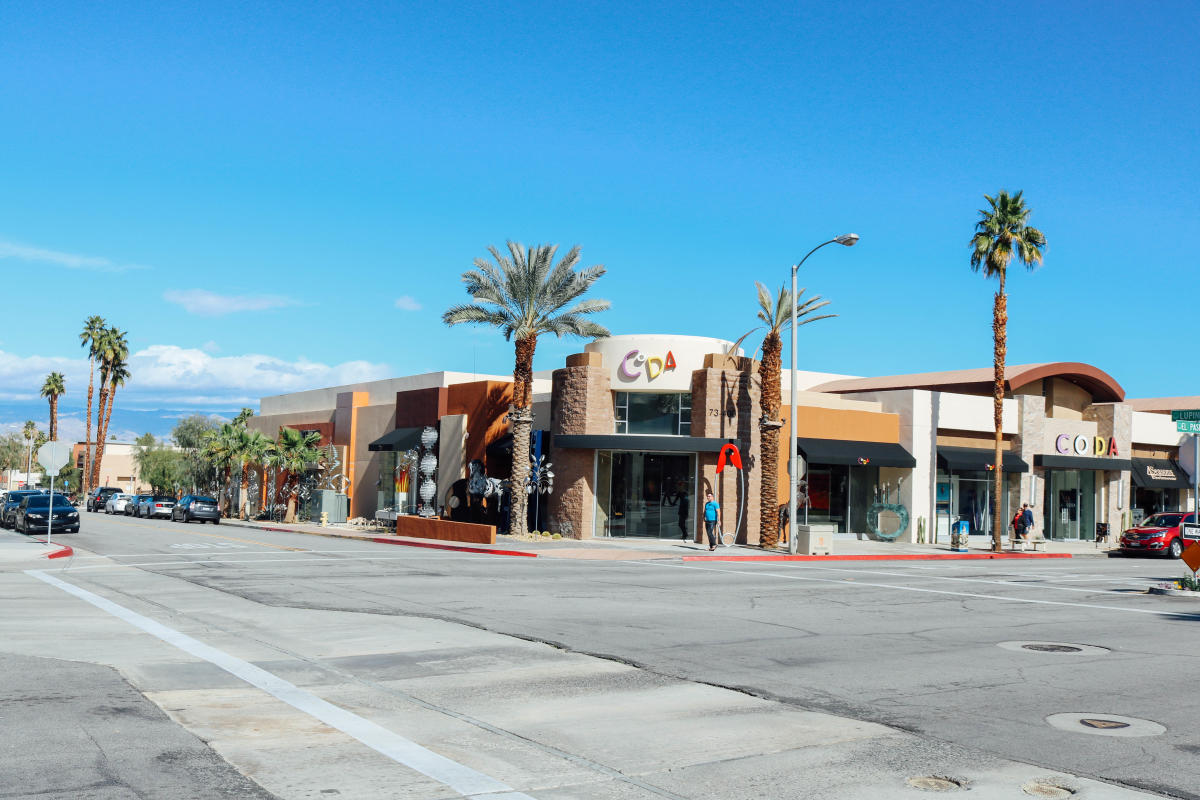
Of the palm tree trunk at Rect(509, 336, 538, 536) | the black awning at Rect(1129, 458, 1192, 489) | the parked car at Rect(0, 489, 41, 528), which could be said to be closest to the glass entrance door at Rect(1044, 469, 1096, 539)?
the black awning at Rect(1129, 458, 1192, 489)

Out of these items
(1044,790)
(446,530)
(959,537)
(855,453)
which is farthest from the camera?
(855,453)

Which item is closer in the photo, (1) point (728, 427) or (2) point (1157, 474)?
(1) point (728, 427)

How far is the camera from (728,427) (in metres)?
36.3

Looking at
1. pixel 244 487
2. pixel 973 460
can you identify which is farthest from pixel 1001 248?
pixel 244 487

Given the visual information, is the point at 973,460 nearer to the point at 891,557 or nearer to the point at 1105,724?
the point at 891,557

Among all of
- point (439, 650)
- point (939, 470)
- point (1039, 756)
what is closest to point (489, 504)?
point (939, 470)

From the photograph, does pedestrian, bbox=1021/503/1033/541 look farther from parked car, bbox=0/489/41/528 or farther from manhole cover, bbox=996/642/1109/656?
parked car, bbox=0/489/41/528

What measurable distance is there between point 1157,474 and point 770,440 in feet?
88.1

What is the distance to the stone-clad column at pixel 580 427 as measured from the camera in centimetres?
3644

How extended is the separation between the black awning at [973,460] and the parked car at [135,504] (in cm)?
4125

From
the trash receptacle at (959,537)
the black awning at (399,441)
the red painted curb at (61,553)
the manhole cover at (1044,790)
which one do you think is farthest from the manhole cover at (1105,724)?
the black awning at (399,441)

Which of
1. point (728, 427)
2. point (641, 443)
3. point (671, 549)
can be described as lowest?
point (671, 549)

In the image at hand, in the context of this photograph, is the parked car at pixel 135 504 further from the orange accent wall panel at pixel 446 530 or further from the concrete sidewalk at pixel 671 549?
the orange accent wall panel at pixel 446 530

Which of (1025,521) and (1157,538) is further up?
(1025,521)
